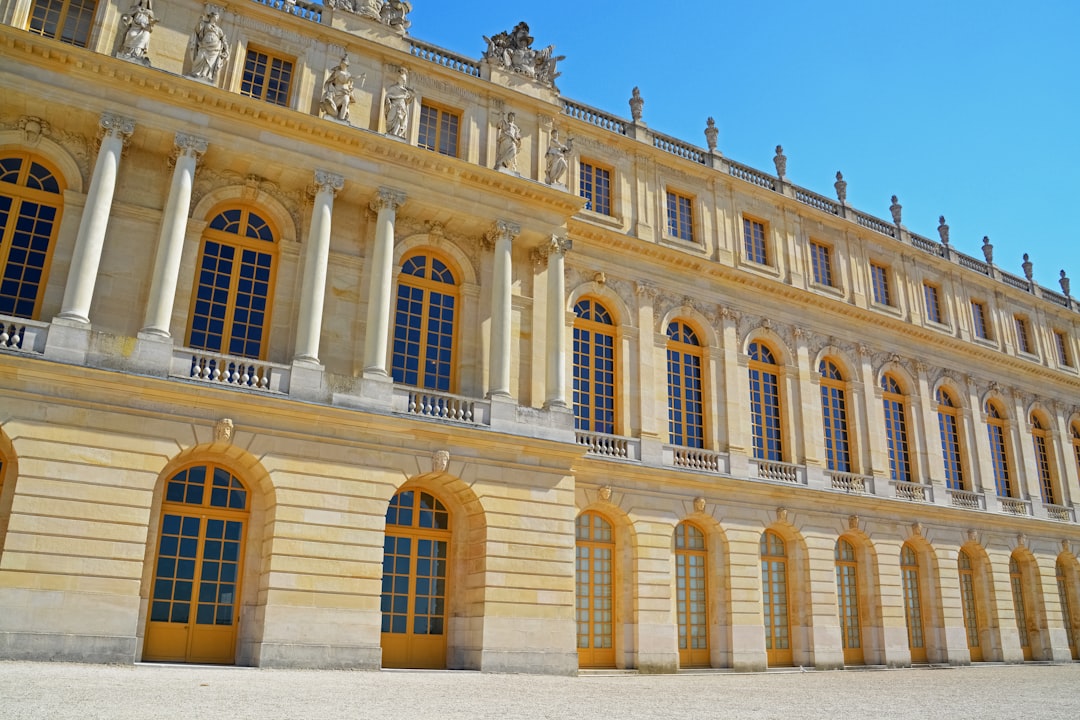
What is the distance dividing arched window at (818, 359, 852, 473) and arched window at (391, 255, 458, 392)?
13152 mm

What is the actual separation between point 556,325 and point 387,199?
5.02m

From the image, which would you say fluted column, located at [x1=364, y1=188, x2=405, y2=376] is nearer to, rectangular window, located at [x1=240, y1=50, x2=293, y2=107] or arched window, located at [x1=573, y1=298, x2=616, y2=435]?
rectangular window, located at [x1=240, y1=50, x2=293, y2=107]

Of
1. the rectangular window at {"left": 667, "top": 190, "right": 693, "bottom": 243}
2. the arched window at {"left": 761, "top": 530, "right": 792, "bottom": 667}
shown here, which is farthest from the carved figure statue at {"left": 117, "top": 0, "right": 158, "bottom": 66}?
the arched window at {"left": 761, "top": 530, "right": 792, "bottom": 667}

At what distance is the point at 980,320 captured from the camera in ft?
112

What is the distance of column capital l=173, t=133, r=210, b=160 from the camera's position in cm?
1775

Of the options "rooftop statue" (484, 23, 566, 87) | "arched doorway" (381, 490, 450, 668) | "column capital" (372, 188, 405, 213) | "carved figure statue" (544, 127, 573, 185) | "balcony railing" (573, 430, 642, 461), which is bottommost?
"arched doorway" (381, 490, 450, 668)

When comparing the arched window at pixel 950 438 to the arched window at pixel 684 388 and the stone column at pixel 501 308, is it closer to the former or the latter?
the arched window at pixel 684 388

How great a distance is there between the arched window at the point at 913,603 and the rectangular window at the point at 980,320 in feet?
Result: 34.3

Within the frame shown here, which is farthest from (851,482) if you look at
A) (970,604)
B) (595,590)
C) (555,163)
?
(555,163)

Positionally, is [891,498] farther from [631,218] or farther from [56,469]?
[56,469]

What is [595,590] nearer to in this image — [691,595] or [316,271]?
[691,595]

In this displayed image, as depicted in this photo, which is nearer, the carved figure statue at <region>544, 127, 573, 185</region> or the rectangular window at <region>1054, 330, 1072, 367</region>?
the carved figure statue at <region>544, 127, 573, 185</region>

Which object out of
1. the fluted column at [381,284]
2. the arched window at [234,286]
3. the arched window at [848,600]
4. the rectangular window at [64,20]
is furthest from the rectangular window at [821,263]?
the rectangular window at [64,20]

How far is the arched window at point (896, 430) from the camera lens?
29.0 metres
